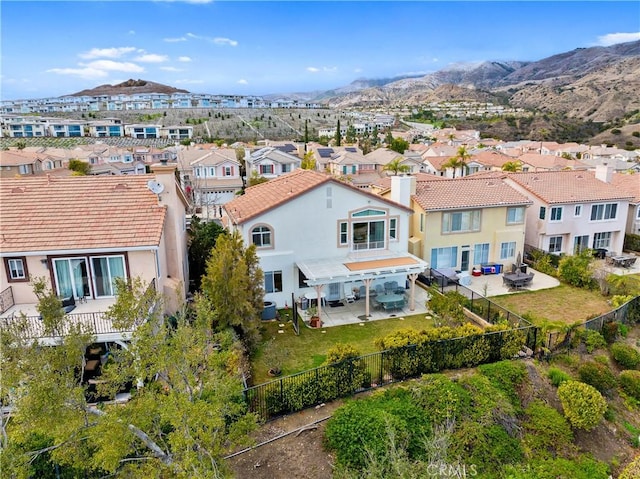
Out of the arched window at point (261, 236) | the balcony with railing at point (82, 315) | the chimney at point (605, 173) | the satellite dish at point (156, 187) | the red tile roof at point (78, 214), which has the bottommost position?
the balcony with railing at point (82, 315)

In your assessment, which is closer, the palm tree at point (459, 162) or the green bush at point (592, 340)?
the green bush at point (592, 340)

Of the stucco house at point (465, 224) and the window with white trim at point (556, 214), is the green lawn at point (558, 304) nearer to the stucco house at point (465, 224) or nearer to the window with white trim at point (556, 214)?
the stucco house at point (465, 224)

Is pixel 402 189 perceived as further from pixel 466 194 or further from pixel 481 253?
pixel 481 253

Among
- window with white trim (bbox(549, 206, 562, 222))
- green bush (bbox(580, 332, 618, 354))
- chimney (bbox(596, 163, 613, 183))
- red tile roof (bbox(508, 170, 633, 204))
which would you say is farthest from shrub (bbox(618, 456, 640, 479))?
chimney (bbox(596, 163, 613, 183))

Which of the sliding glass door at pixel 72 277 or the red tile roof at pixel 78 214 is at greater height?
the red tile roof at pixel 78 214

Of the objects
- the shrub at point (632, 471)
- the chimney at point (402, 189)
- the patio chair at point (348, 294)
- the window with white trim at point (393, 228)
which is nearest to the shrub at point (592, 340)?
the shrub at point (632, 471)
